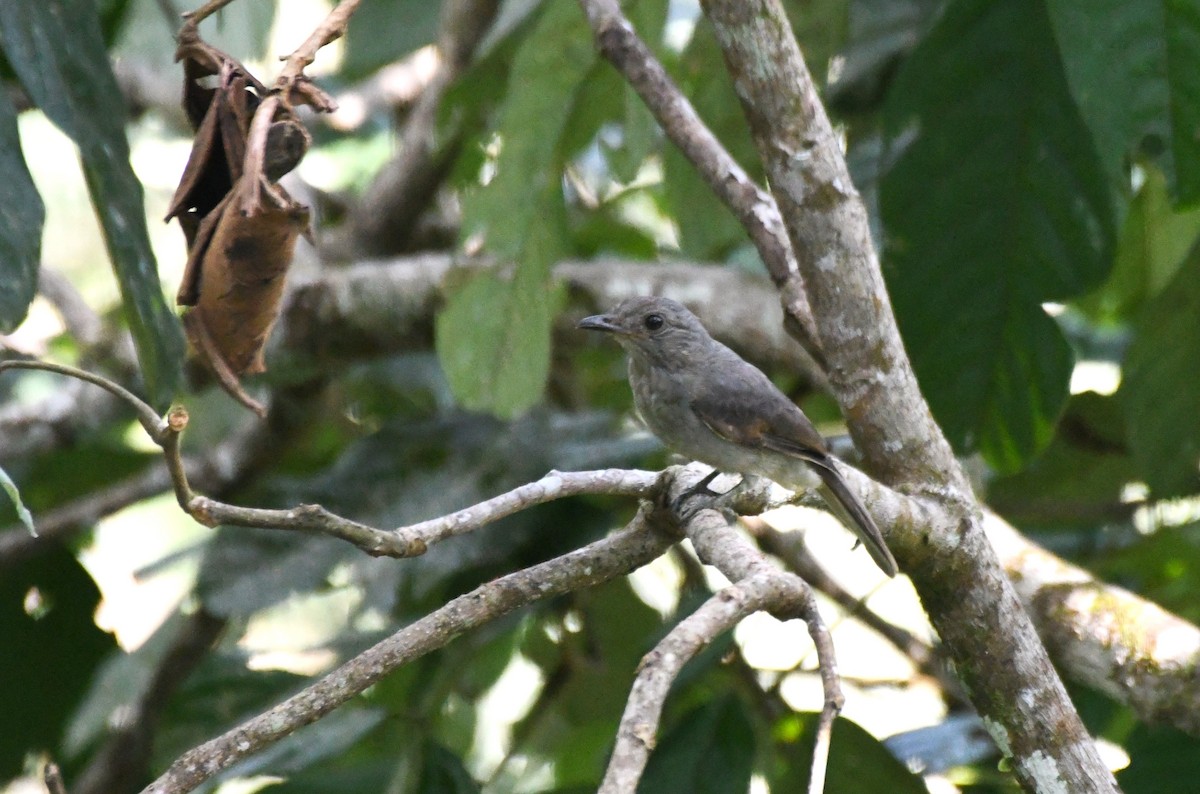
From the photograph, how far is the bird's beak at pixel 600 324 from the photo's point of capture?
334 cm

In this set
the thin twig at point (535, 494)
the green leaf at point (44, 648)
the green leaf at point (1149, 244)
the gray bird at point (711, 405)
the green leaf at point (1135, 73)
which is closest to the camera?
the thin twig at point (535, 494)

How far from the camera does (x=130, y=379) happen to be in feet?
15.0

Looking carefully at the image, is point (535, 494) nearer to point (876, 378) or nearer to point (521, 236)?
point (876, 378)

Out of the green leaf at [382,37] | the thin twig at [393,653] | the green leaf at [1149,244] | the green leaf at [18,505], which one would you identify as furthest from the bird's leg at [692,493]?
the green leaf at [382,37]

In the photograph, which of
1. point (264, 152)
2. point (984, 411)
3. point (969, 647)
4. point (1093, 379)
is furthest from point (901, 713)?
point (264, 152)

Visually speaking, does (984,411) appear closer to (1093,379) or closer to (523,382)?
(523,382)

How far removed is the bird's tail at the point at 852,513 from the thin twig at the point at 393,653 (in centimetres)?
43

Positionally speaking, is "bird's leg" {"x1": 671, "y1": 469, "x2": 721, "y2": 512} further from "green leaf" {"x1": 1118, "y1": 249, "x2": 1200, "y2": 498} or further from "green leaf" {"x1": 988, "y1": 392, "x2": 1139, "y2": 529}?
"green leaf" {"x1": 988, "y1": 392, "x2": 1139, "y2": 529}

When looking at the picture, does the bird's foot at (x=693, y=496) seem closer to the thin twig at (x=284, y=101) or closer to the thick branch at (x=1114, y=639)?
the thin twig at (x=284, y=101)

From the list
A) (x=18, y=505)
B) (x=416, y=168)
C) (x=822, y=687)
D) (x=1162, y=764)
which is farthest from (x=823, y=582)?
(x=18, y=505)

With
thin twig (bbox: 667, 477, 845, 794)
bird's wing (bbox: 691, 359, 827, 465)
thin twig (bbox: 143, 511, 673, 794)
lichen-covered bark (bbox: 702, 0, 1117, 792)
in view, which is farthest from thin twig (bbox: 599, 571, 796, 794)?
bird's wing (bbox: 691, 359, 827, 465)

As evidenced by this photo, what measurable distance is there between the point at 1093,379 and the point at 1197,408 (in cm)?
189

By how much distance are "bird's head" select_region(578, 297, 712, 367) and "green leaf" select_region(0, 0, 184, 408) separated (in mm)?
1234

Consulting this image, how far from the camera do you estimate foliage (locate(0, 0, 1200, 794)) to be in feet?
8.87
